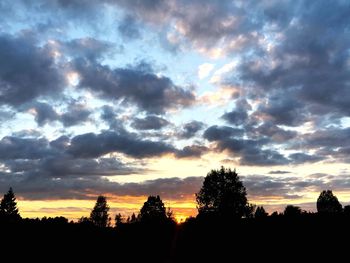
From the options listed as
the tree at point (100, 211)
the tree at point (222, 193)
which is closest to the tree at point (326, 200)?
the tree at point (222, 193)

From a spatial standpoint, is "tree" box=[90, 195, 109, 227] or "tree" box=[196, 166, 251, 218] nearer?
"tree" box=[196, 166, 251, 218]

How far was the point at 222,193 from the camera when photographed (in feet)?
253

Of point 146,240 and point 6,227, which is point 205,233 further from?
point 6,227

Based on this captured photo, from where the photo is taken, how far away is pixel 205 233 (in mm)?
24609

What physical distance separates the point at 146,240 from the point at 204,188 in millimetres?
50970

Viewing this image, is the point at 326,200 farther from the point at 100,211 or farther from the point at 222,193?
the point at 100,211

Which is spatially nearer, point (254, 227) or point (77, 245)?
point (254, 227)

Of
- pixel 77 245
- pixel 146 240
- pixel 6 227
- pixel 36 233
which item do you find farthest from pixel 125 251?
pixel 6 227

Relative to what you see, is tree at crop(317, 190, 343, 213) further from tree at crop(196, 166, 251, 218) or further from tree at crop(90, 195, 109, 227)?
tree at crop(90, 195, 109, 227)

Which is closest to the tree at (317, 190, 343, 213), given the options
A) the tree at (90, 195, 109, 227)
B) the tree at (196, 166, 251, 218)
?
the tree at (196, 166, 251, 218)

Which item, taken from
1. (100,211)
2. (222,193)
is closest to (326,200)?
(222,193)

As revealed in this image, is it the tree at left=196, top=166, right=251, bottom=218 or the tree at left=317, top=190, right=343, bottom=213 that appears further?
the tree at left=317, top=190, right=343, bottom=213

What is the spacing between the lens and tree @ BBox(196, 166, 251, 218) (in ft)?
246

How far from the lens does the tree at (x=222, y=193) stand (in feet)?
246
